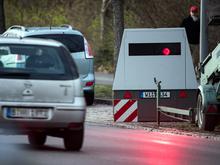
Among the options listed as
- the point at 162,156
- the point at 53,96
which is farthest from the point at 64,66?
the point at 162,156

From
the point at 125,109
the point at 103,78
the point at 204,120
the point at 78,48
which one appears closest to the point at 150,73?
the point at 125,109

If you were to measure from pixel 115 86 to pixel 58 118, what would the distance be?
7.29 m

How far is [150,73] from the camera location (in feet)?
70.3

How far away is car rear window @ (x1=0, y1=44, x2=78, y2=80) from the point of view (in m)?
14.3

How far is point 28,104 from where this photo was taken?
14.0m

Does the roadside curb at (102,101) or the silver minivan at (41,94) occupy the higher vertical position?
the silver minivan at (41,94)

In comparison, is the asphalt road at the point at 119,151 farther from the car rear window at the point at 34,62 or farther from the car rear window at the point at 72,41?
the car rear window at the point at 72,41

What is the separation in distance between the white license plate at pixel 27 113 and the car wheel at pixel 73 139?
613 mm

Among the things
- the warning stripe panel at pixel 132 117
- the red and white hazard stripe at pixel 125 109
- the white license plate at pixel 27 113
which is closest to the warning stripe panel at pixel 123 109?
the red and white hazard stripe at pixel 125 109

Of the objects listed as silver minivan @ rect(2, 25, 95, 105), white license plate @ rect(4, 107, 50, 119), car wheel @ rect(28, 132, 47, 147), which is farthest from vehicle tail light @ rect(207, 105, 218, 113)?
silver minivan @ rect(2, 25, 95, 105)

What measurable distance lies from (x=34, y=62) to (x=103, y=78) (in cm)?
2280

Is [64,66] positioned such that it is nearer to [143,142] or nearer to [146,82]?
[143,142]

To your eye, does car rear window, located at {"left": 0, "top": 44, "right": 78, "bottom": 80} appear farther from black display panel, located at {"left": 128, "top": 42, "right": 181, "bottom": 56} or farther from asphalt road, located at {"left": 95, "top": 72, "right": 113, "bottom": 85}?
asphalt road, located at {"left": 95, "top": 72, "right": 113, "bottom": 85}

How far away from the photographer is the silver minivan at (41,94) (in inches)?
550
